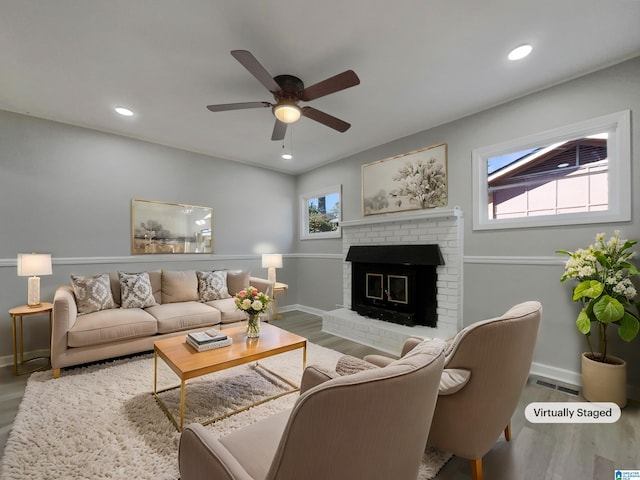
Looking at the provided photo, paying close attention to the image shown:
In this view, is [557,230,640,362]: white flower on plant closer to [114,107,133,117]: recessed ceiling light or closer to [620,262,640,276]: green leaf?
[620,262,640,276]: green leaf

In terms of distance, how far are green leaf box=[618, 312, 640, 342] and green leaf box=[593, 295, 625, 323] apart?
10 centimetres

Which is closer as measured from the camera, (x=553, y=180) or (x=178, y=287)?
(x=553, y=180)

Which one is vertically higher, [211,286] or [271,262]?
[271,262]

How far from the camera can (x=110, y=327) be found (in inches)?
109

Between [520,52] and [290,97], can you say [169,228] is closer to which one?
[290,97]

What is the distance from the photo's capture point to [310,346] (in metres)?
3.46

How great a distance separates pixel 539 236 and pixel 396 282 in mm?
1603

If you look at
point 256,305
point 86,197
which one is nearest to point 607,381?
point 256,305

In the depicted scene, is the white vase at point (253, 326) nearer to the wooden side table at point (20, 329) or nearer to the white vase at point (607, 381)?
the wooden side table at point (20, 329)

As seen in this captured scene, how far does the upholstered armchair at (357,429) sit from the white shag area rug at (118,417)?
986 millimetres

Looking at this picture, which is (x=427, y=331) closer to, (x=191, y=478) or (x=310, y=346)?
(x=310, y=346)

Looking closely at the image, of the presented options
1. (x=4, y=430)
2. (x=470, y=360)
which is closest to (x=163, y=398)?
(x=4, y=430)

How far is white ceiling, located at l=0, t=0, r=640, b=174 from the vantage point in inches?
71.4

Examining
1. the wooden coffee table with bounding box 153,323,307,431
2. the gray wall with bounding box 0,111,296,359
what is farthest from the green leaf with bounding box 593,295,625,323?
the gray wall with bounding box 0,111,296,359
